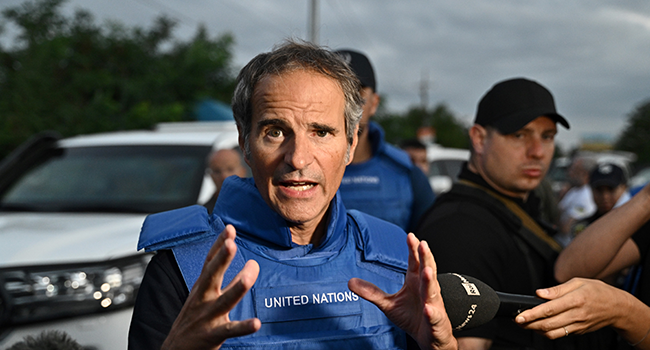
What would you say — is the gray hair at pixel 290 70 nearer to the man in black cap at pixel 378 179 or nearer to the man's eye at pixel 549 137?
the man's eye at pixel 549 137

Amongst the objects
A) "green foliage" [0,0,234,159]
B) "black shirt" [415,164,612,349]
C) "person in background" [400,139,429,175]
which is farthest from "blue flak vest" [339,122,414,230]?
"green foliage" [0,0,234,159]

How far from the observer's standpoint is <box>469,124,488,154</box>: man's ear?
2826mm

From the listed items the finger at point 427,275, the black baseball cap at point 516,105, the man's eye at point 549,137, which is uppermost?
the black baseball cap at point 516,105

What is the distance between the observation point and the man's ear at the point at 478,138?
2.83 m

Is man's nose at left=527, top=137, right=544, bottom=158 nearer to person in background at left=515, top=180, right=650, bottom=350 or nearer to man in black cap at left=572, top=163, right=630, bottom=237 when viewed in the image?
person in background at left=515, top=180, right=650, bottom=350

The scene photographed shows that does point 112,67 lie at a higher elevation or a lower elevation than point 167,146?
higher

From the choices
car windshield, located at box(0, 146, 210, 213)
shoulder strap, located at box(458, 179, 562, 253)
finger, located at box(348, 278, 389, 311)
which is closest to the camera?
finger, located at box(348, 278, 389, 311)

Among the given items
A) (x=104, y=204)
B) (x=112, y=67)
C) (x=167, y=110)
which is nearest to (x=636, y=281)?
(x=104, y=204)

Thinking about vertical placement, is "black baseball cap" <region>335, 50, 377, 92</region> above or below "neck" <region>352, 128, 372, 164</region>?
above

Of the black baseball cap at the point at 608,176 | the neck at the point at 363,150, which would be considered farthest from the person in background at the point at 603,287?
the black baseball cap at the point at 608,176

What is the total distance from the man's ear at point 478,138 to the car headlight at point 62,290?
81.5 inches

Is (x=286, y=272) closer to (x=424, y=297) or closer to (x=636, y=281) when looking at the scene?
(x=424, y=297)

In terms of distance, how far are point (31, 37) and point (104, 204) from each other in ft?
34.0

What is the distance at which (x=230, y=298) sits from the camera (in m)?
1.28
